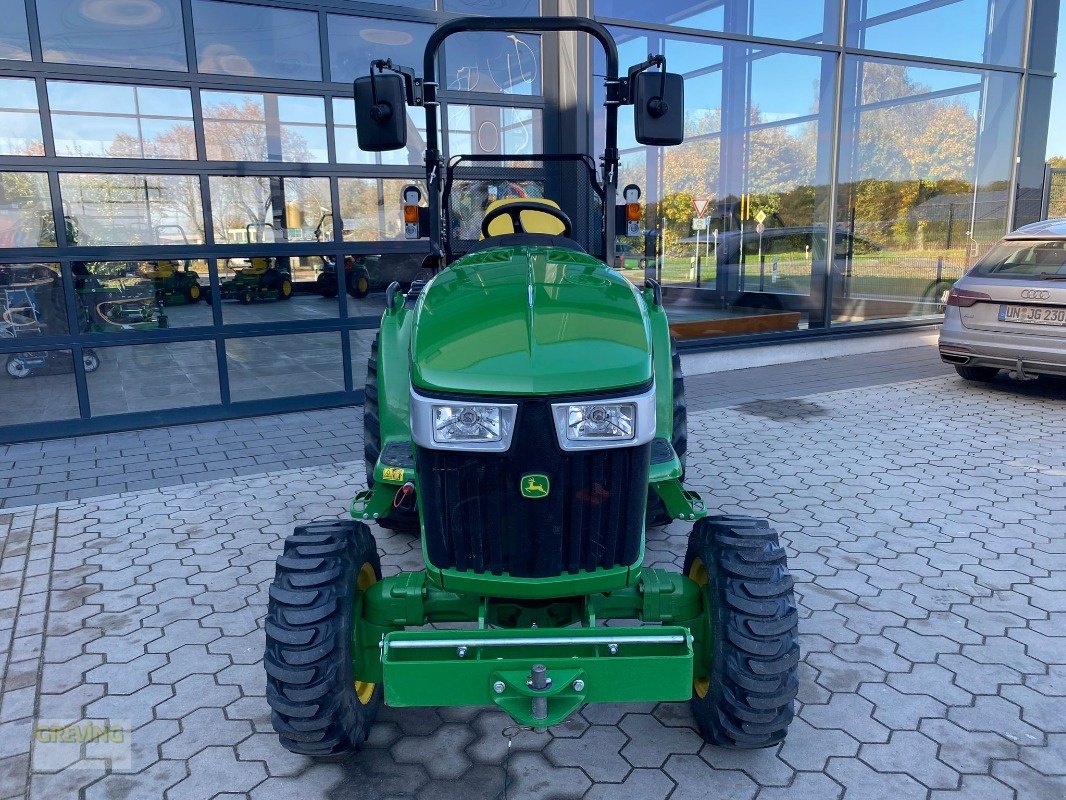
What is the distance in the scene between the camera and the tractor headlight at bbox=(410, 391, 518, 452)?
6.79 ft

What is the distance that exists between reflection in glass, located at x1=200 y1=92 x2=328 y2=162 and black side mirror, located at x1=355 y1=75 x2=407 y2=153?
141 inches

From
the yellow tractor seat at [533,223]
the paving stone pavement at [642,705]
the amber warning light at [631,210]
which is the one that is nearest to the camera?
the paving stone pavement at [642,705]

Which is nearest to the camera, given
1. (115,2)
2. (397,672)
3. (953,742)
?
(397,672)

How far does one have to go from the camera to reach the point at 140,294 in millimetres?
6246

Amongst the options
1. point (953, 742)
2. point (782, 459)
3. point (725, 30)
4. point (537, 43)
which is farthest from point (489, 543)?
point (725, 30)

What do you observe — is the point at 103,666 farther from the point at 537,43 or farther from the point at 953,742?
the point at 537,43

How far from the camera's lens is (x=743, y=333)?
8891mm

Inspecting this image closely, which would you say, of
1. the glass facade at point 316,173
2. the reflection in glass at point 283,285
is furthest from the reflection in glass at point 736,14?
the reflection in glass at point 283,285

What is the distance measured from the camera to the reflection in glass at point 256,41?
243 inches

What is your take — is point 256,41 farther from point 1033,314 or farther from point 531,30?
point 1033,314

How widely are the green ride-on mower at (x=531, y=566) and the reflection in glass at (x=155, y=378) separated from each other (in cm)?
444

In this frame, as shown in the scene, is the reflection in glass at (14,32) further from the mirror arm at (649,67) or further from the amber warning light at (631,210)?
the mirror arm at (649,67)

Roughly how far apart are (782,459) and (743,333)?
3.68 meters

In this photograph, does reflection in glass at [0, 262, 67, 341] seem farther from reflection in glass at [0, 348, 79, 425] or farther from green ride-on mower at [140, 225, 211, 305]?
green ride-on mower at [140, 225, 211, 305]
